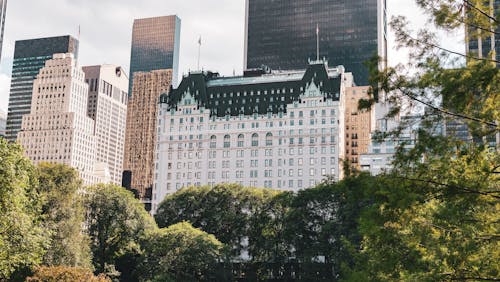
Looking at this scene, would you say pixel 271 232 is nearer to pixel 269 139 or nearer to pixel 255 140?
pixel 269 139

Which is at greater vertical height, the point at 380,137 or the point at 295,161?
the point at 295,161

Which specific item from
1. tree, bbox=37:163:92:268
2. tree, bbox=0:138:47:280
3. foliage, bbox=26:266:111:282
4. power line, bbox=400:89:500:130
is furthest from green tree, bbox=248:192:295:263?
power line, bbox=400:89:500:130

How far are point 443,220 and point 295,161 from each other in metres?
141

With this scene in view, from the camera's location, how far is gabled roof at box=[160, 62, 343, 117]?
561 ft

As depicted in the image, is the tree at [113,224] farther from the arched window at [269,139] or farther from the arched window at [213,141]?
the arched window at [213,141]

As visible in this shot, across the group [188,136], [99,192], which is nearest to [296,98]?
[188,136]

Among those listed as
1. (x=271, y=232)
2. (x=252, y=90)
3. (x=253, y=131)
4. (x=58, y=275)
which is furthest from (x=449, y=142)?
(x=252, y=90)

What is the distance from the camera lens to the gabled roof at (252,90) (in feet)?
561

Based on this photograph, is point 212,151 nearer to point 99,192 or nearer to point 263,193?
point 263,193

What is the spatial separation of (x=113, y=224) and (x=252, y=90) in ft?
310

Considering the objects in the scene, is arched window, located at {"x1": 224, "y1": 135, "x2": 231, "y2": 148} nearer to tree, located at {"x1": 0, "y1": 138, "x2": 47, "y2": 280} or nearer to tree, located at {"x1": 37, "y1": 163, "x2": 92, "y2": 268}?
tree, located at {"x1": 37, "y1": 163, "x2": 92, "y2": 268}

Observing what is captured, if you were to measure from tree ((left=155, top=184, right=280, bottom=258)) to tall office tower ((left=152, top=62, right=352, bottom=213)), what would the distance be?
52.9 m

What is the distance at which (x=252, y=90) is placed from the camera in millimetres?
179875

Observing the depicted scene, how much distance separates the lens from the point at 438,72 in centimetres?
1995
